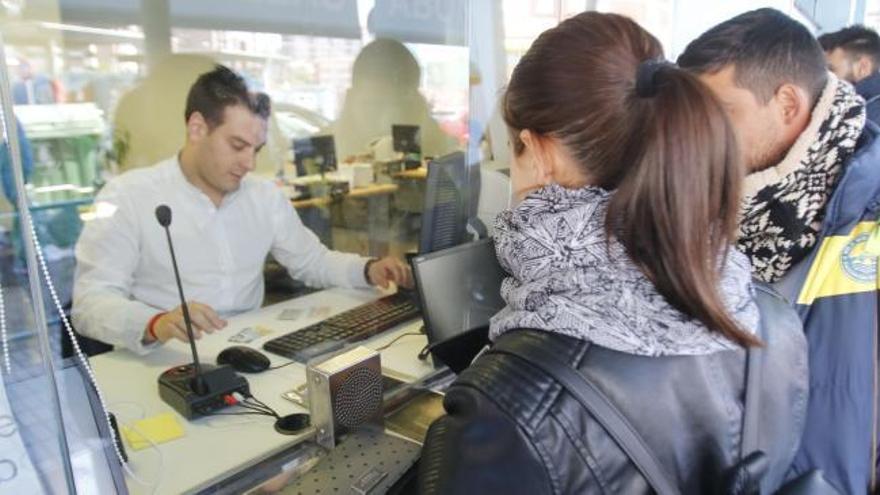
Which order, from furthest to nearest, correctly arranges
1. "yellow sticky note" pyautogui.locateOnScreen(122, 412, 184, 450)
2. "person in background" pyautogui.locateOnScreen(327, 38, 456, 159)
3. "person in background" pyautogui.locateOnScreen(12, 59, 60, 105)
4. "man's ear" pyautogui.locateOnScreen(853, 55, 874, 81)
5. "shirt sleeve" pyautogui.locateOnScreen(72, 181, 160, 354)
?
1. "person in background" pyautogui.locateOnScreen(327, 38, 456, 159)
2. "person in background" pyautogui.locateOnScreen(12, 59, 60, 105)
3. "man's ear" pyautogui.locateOnScreen(853, 55, 874, 81)
4. "shirt sleeve" pyautogui.locateOnScreen(72, 181, 160, 354)
5. "yellow sticky note" pyautogui.locateOnScreen(122, 412, 184, 450)

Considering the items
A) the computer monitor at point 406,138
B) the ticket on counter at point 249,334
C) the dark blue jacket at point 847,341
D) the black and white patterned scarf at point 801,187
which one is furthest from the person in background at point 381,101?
the dark blue jacket at point 847,341

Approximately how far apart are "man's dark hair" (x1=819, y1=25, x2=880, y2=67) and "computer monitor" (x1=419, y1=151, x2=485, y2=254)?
198cm

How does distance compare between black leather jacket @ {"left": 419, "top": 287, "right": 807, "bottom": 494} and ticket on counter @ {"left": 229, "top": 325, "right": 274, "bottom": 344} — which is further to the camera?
ticket on counter @ {"left": 229, "top": 325, "right": 274, "bottom": 344}

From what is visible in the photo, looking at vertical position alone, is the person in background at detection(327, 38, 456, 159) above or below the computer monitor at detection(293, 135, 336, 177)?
above

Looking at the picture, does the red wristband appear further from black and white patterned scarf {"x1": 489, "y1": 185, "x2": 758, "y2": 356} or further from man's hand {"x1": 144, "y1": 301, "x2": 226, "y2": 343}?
black and white patterned scarf {"x1": 489, "y1": 185, "x2": 758, "y2": 356}

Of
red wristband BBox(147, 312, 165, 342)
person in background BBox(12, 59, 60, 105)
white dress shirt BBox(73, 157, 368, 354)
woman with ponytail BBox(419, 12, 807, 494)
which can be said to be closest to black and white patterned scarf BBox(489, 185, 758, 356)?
woman with ponytail BBox(419, 12, 807, 494)

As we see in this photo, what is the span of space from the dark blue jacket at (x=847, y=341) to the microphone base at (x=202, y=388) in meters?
1.05

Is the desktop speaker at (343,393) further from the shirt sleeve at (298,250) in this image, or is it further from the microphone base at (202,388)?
the shirt sleeve at (298,250)

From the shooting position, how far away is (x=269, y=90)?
4410 millimetres

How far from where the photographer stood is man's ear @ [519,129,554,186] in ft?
2.60

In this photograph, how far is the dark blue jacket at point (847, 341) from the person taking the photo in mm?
985

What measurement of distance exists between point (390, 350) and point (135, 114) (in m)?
3.24

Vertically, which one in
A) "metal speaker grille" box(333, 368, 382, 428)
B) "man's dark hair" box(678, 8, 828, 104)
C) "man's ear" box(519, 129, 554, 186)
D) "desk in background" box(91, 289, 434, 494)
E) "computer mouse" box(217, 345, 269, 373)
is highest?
"man's dark hair" box(678, 8, 828, 104)

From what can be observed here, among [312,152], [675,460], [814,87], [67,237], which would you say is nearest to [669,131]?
[675,460]
